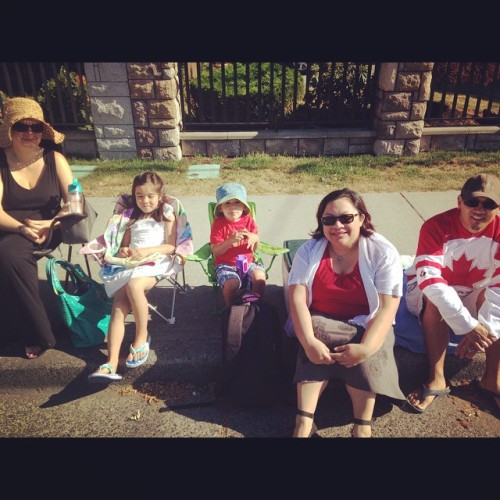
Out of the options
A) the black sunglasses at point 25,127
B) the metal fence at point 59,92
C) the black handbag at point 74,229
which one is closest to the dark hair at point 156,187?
the black handbag at point 74,229

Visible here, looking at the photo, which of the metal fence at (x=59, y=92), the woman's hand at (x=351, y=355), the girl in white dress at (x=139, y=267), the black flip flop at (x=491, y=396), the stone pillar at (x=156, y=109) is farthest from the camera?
the metal fence at (x=59, y=92)

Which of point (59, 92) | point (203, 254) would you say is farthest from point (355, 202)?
point (59, 92)

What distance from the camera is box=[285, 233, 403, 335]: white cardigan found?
2596 mm

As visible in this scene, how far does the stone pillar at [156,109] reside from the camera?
622cm

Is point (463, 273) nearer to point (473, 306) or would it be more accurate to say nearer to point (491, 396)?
point (473, 306)

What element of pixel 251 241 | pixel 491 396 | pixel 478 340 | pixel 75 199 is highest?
pixel 75 199

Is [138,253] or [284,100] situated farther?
[284,100]

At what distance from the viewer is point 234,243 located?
322 centimetres

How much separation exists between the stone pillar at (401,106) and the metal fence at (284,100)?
15.8 inches

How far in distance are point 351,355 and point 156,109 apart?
511 cm

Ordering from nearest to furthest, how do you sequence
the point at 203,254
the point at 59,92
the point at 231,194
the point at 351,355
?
the point at 351,355, the point at 231,194, the point at 203,254, the point at 59,92

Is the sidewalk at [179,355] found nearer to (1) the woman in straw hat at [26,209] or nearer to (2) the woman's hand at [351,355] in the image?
(1) the woman in straw hat at [26,209]

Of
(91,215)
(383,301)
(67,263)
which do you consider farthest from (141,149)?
(383,301)

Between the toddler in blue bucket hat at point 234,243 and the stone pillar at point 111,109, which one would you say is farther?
the stone pillar at point 111,109
